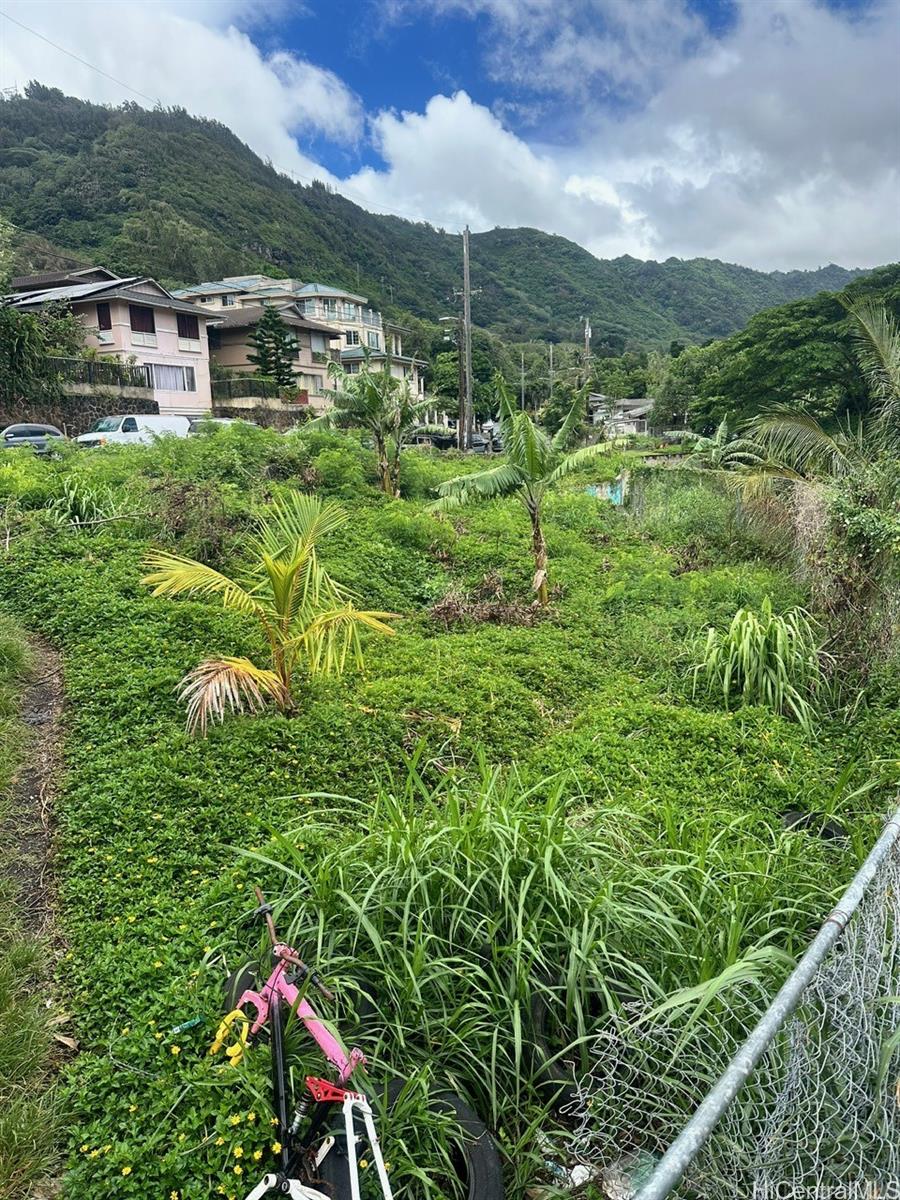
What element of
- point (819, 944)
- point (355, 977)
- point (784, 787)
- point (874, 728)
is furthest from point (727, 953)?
point (874, 728)

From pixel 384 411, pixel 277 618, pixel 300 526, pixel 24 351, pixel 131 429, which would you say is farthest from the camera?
pixel 24 351

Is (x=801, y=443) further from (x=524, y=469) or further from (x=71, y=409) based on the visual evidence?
(x=71, y=409)

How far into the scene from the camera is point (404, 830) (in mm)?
3188

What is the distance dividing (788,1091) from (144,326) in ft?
109

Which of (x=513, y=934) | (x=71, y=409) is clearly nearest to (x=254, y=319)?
(x=71, y=409)

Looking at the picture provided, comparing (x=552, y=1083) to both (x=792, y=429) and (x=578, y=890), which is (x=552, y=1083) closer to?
(x=578, y=890)

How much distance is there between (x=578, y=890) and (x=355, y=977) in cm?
95

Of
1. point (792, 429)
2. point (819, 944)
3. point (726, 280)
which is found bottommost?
point (819, 944)

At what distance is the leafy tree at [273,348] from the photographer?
3516 centimetres

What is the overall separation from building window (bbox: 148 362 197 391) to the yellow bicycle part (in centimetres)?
3110

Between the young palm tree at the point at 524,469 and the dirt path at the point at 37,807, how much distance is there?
519cm

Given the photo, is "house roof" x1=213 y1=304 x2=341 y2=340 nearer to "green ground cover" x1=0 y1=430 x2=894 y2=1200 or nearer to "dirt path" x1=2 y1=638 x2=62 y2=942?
"green ground cover" x1=0 y1=430 x2=894 y2=1200

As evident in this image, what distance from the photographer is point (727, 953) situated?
8.45 feet

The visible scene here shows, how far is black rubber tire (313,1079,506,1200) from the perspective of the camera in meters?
2.09
